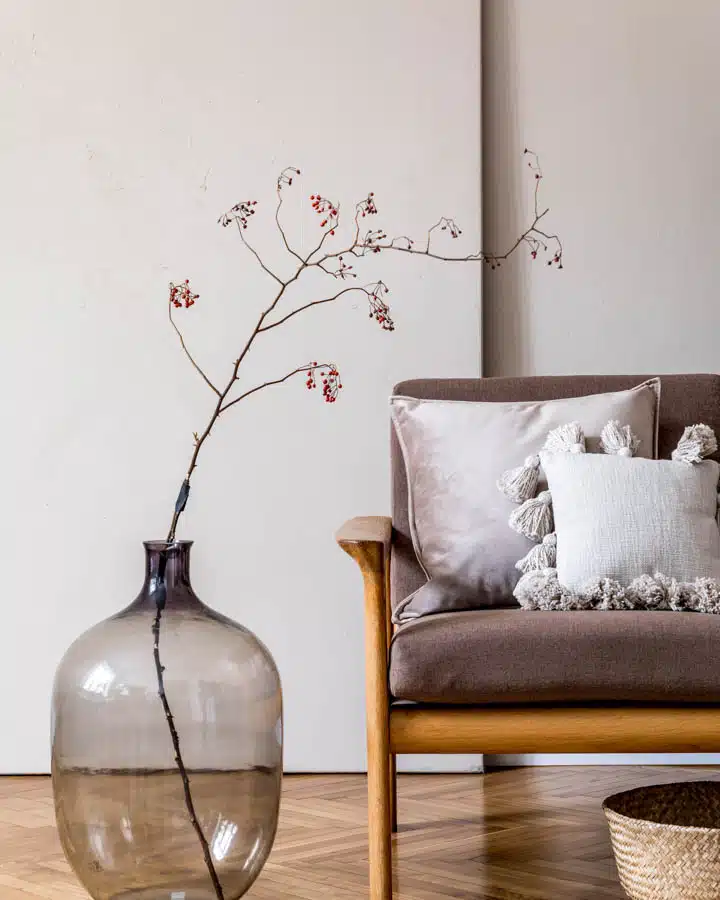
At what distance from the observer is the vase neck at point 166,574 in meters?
1.48

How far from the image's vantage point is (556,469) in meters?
1.95

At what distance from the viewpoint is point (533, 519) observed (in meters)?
1.93

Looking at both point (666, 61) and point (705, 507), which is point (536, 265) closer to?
point (666, 61)

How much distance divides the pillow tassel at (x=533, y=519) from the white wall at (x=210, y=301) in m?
0.80

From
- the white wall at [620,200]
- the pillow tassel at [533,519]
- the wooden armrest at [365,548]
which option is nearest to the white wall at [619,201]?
the white wall at [620,200]

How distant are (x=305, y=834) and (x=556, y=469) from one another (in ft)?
2.83

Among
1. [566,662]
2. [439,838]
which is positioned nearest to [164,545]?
[566,662]

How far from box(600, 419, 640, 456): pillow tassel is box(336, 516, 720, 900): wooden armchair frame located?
57 centimetres

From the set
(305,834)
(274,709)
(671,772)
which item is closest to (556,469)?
(274,709)

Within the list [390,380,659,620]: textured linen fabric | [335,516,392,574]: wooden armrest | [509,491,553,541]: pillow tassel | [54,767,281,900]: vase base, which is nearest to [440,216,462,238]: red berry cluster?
[390,380,659,620]: textured linen fabric

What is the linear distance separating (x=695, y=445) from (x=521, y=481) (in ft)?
1.09

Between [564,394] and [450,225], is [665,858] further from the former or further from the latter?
[450,225]

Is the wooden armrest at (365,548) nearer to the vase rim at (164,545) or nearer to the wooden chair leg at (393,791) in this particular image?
the vase rim at (164,545)

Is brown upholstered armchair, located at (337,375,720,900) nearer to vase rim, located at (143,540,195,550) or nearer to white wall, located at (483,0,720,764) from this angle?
vase rim, located at (143,540,195,550)
